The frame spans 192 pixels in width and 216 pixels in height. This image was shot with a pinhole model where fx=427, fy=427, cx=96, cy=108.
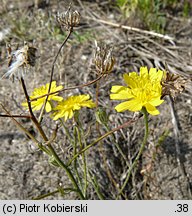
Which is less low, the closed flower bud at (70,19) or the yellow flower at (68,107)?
Result: the closed flower bud at (70,19)

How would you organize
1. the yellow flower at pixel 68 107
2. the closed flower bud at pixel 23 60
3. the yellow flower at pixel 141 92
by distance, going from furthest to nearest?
the yellow flower at pixel 68 107 < the yellow flower at pixel 141 92 < the closed flower bud at pixel 23 60

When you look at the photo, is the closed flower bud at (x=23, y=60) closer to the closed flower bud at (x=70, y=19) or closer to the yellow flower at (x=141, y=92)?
the closed flower bud at (x=70, y=19)

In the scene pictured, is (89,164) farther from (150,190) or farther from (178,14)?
(178,14)

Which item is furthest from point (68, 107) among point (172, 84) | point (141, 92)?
point (172, 84)

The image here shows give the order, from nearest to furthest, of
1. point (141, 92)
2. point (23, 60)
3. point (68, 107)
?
point (23, 60) → point (141, 92) → point (68, 107)

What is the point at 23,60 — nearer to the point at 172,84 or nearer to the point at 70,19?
the point at 70,19

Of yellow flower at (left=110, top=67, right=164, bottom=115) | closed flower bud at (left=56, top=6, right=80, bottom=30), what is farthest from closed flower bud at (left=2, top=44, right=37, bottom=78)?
yellow flower at (left=110, top=67, right=164, bottom=115)

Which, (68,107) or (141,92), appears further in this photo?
(68,107)

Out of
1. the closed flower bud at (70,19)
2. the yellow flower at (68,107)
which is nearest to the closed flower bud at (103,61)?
the closed flower bud at (70,19)

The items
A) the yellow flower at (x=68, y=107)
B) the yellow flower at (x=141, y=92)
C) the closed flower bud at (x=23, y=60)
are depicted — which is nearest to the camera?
the closed flower bud at (x=23, y=60)
